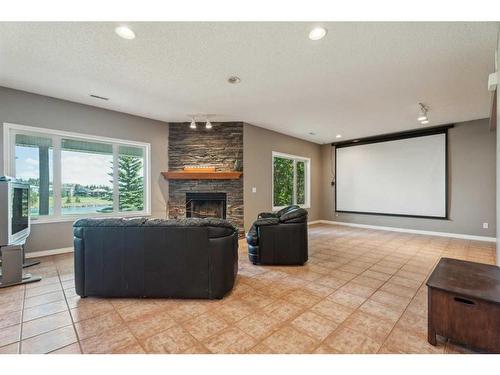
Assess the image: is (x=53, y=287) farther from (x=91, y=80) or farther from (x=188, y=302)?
(x=91, y=80)

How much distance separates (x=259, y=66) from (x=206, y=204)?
11.4ft

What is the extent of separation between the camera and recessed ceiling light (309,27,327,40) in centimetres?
213

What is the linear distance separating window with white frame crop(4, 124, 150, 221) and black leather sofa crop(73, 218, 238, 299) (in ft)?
7.79

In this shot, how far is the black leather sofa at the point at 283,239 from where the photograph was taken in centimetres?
330

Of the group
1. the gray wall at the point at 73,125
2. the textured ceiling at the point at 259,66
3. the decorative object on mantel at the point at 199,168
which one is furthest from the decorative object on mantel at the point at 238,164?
the gray wall at the point at 73,125

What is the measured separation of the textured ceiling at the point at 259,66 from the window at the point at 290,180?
2197mm

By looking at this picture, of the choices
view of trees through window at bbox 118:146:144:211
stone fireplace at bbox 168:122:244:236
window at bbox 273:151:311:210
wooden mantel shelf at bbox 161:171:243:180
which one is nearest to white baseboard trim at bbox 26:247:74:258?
view of trees through window at bbox 118:146:144:211

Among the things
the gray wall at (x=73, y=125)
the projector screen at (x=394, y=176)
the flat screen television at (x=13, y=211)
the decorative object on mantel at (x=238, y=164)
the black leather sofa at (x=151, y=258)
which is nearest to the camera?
the black leather sofa at (x=151, y=258)

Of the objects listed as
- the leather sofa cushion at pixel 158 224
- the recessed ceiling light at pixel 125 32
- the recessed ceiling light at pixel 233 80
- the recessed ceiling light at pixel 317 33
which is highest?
the recessed ceiling light at pixel 233 80

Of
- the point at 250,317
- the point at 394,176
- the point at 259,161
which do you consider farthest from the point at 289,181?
the point at 250,317

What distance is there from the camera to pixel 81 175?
4.34 meters

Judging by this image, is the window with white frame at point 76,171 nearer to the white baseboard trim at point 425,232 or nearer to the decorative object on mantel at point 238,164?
the decorative object on mantel at point 238,164

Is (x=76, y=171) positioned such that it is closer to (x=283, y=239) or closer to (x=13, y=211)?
(x=13, y=211)
